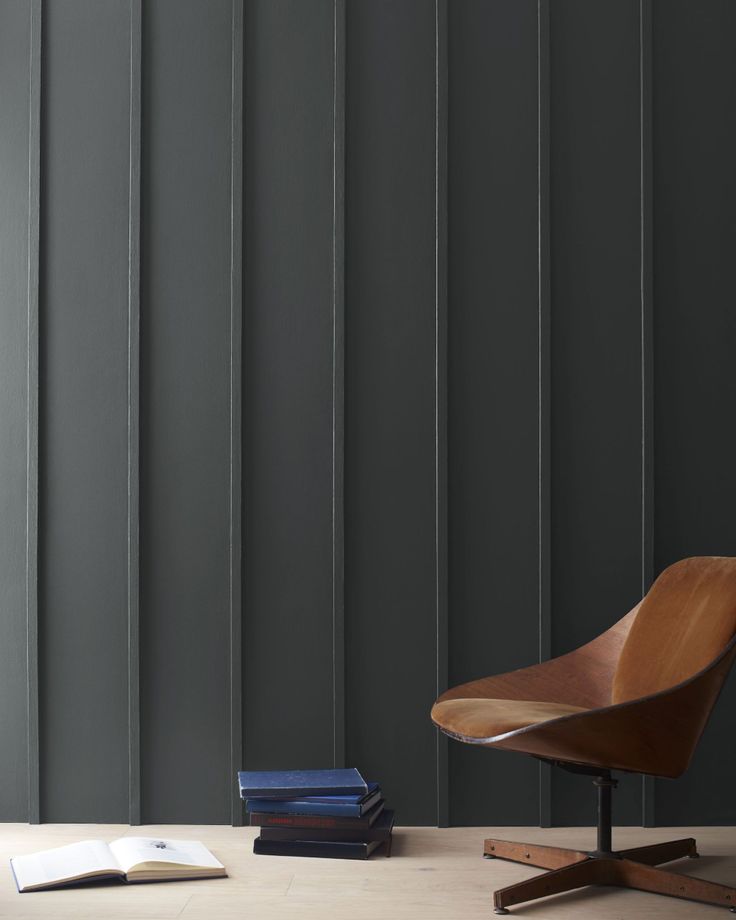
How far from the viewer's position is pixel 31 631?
9.22 feet

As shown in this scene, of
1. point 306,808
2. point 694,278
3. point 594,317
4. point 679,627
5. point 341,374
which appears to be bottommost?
point 306,808

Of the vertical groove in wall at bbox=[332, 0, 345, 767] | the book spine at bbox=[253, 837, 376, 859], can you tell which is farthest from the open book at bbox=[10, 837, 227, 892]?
the vertical groove in wall at bbox=[332, 0, 345, 767]

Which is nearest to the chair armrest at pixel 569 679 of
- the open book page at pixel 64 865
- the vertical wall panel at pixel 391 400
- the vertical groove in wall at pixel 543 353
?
the vertical groove in wall at pixel 543 353

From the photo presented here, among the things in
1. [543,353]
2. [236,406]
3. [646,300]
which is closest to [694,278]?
[646,300]

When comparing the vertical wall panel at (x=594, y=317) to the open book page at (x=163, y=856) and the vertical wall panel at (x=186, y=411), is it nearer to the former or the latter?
the vertical wall panel at (x=186, y=411)

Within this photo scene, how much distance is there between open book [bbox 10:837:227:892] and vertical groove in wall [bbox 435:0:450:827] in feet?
2.34

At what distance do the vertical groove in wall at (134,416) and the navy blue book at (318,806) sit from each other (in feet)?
1.56

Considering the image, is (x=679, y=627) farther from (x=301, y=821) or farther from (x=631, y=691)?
(x=301, y=821)

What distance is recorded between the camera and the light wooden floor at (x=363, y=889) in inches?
82.8

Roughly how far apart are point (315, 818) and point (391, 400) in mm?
1167

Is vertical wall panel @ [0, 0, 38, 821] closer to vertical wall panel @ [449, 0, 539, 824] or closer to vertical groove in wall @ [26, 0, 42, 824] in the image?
vertical groove in wall @ [26, 0, 42, 824]

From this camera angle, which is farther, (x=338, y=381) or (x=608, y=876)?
(x=338, y=381)

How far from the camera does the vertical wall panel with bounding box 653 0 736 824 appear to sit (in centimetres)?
283

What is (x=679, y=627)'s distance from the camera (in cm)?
236
